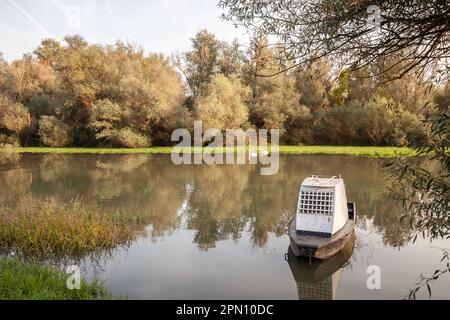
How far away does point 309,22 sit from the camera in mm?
6355

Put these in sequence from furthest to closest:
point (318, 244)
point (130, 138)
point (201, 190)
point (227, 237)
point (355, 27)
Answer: point (130, 138) → point (201, 190) → point (227, 237) → point (318, 244) → point (355, 27)

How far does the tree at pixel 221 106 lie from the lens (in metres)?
43.7

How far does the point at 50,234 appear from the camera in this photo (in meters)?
12.3

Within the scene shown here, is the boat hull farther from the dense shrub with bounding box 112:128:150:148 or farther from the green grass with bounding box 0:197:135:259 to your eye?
the dense shrub with bounding box 112:128:150:148

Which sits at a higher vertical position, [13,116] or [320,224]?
[13,116]

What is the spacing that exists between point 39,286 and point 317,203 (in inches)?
302

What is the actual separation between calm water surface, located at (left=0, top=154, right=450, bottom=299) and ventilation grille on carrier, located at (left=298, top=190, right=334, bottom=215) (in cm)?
151

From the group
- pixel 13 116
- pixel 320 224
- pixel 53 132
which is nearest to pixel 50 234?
pixel 320 224

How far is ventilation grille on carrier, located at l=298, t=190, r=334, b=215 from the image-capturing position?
11711 mm

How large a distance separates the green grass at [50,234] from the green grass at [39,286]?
6.75ft

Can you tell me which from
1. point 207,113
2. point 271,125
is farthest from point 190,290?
point 271,125

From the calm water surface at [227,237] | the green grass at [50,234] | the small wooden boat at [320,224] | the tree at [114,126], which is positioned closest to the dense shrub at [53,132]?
the tree at [114,126]

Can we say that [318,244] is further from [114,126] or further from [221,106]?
[114,126]

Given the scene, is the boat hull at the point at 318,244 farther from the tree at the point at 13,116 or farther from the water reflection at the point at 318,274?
the tree at the point at 13,116
